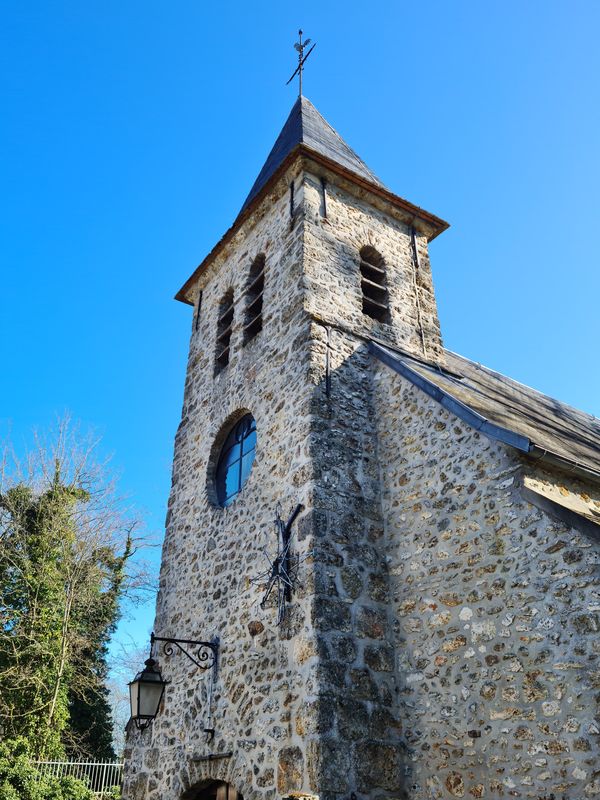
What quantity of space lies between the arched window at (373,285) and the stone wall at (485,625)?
8.32 feet

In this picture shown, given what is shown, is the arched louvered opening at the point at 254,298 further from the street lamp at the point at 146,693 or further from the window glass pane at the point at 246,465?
the street lamp at the point at 146,693

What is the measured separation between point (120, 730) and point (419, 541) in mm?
26629

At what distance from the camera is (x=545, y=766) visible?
4.59m

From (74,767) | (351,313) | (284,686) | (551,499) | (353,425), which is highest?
(351,313)

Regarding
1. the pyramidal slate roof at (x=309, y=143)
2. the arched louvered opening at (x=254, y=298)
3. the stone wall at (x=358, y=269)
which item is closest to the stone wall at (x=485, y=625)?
the stone wall at (x=358, y=269)

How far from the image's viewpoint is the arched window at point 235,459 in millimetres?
8516

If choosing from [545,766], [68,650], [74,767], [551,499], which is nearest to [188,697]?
[545,766]

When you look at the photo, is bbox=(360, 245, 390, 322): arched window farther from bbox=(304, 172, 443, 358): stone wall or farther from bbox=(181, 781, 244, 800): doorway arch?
bbox=(181, 781, 244, 800): doorway arch

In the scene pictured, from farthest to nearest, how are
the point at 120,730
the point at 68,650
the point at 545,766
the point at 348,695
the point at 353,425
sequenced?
the point at 120,730 → the point at 68,650 → the point at 353,425 → the point at 348,695 → the point at 545,766

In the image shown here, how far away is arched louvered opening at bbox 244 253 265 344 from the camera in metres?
9.72

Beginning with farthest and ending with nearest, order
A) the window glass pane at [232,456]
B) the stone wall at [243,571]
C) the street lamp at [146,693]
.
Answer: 1. the window glass pane at [232,456]
2. the street lamp at [146,693]
3. the stone wall at [243,571]

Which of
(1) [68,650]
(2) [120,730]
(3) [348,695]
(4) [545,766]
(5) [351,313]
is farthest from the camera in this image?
(2) [120,730]

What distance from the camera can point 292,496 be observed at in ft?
23.0

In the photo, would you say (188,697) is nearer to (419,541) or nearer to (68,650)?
(419,541)
